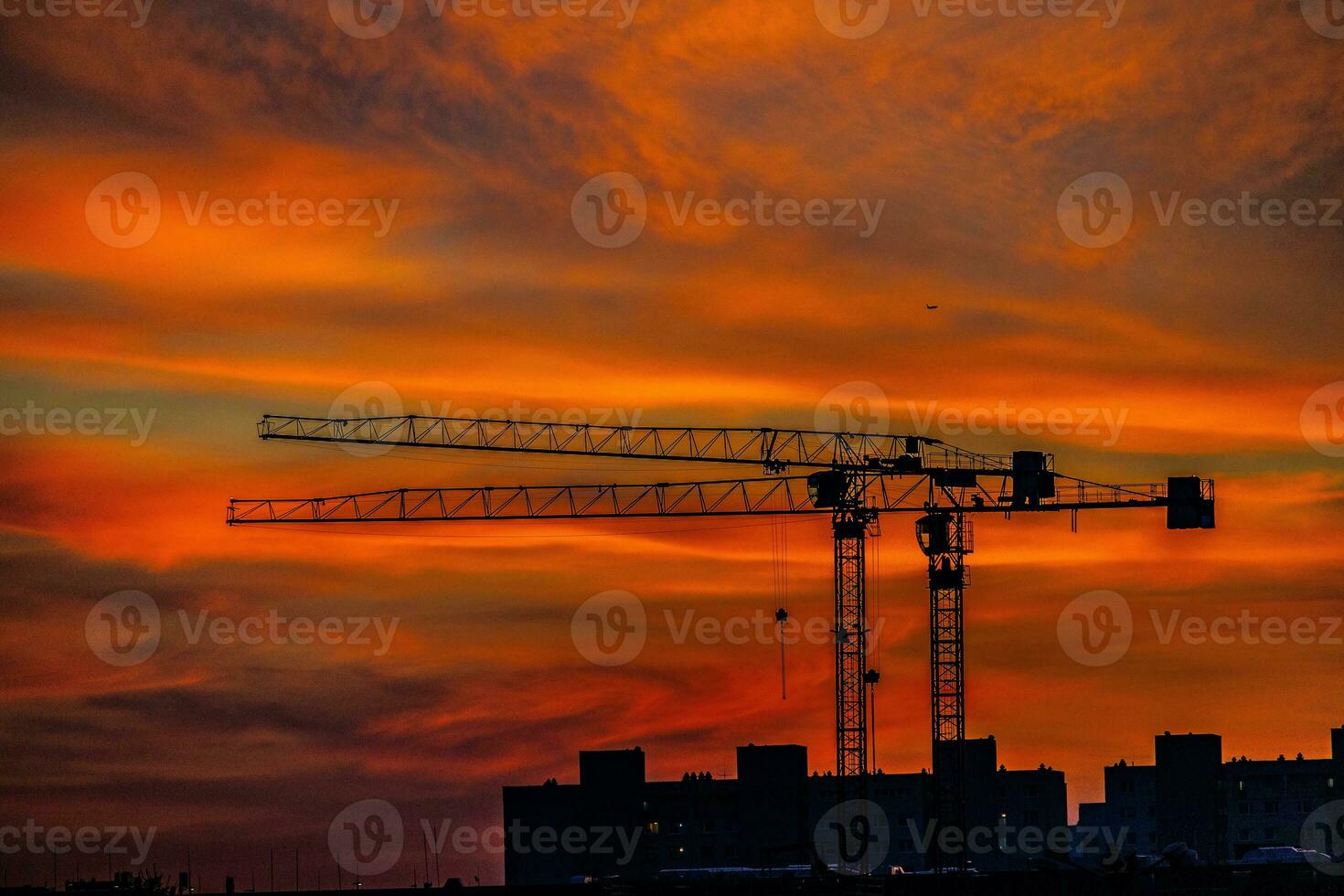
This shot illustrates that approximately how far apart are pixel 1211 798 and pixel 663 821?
2081 inches

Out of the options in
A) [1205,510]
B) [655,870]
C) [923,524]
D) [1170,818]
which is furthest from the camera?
[1170,818]

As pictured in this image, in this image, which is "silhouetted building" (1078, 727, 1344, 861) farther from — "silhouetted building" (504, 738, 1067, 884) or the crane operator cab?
the crane operator cab

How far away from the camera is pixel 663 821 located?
15762 cm

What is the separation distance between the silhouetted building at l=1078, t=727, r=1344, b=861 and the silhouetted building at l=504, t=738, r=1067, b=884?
16.2 metres

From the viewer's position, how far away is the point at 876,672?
4916 inches

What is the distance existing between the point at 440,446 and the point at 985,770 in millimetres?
65738

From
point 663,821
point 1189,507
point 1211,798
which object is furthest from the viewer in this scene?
point 1211,798

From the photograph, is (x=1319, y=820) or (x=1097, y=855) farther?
(x=1319, y=820)

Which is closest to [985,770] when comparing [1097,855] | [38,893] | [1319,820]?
[1097,855]

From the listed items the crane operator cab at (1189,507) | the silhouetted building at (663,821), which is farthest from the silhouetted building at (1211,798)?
the crane operator cab at (1189,507)

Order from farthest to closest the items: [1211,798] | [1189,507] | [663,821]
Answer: [1211,798]
[663,821]
[1189,507]

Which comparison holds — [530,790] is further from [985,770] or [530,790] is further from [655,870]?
[985,770]

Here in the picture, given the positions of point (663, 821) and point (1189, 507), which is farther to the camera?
point (663, 821)

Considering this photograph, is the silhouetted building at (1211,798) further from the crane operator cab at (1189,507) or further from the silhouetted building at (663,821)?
the crane operator cab at (1189,507)
